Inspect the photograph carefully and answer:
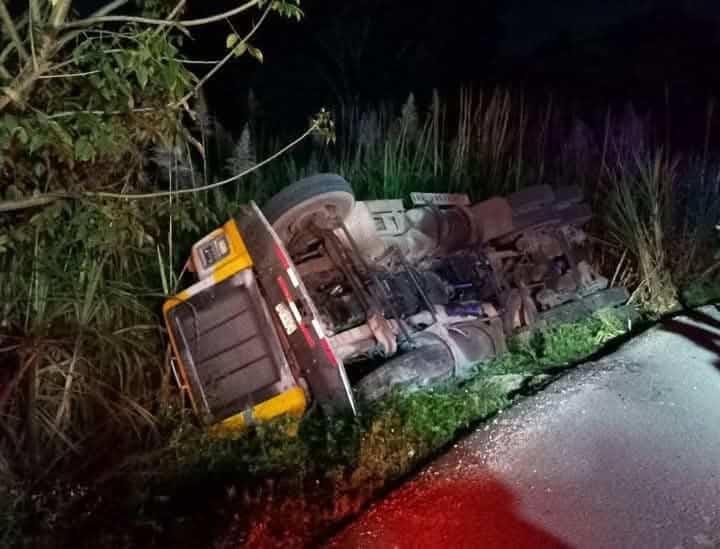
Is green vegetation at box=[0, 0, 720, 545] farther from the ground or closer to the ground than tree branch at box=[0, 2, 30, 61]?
closer to the ground

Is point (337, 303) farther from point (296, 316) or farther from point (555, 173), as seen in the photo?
point (555, 173)

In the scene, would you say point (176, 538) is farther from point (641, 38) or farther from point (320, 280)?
point (641, 38)

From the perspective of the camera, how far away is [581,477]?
4.07 meters

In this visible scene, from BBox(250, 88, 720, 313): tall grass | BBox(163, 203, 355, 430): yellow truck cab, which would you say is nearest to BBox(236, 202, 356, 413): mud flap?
BBox(163, 203, 355, 430): yellow truck cab

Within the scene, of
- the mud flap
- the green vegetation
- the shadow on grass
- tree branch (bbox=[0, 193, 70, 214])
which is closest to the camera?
the green vegetation

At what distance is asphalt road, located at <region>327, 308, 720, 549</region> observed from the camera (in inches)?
141

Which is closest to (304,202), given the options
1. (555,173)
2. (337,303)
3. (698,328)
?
(337,303)

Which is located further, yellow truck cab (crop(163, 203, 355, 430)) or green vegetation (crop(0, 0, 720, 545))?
yellow truck cab (crop(163, 203, 355, 430))

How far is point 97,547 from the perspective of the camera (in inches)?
149

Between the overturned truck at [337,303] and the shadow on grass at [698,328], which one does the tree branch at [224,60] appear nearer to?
the overturned truck at [337,303]

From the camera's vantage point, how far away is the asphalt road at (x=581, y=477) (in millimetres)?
3592

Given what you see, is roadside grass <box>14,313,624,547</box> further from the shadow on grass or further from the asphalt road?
the shadow on grass

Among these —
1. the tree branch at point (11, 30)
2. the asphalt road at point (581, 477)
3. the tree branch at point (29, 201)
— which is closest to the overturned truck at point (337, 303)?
the asphalt road at point (581, 477)

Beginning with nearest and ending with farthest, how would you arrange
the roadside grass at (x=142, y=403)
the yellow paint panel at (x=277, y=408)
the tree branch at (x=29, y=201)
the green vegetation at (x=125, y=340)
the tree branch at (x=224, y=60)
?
the tree branch at (x=224, y=60) → the green vegetation at (x=125, y=340) → the tree branch at (x=29, y=201) → the roadside grass at (x=142, y=403) → the yellow paint panel at (x=277, y=408)
